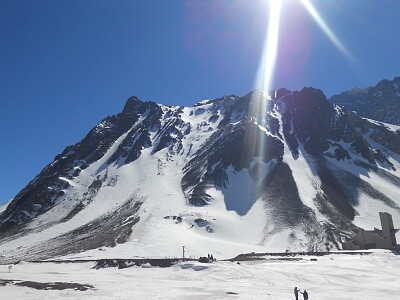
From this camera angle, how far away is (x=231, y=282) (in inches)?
1786

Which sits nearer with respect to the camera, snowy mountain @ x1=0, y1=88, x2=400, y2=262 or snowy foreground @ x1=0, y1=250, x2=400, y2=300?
snowy foreground @ x1=0, y1=250, x2=400, y2=300

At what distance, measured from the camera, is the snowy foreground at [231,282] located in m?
36.9

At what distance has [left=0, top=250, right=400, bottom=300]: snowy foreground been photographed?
36.9 m

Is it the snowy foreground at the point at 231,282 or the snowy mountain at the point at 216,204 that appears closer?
the snowy foreground at the point at 231,282

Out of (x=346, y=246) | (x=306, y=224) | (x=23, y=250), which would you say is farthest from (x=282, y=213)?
(x=23, y=250)

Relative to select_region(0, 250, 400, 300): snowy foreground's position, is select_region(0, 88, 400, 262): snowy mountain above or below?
above

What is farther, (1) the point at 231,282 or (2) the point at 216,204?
(2) the point at 216,204

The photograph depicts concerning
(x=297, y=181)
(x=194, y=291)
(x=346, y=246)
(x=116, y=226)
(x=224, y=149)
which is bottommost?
(x=194, y=291)

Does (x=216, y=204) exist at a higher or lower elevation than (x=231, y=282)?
higher

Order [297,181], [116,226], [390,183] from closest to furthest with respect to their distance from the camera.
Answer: [116,226] → [297,181] → [390,183]

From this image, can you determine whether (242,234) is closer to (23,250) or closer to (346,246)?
(346,246)

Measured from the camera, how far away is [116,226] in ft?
409

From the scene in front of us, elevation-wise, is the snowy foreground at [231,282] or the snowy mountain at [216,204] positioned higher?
the snowy mountain at [216,204]

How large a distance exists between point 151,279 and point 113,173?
484 ft
